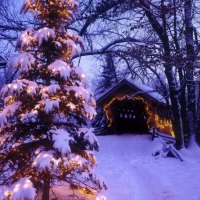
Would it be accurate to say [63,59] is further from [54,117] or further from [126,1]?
[126,1]

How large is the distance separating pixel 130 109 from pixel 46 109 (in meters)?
21.6

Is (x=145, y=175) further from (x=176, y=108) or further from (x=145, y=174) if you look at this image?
(x=176, y=108)

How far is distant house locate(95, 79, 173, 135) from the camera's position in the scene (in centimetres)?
2561

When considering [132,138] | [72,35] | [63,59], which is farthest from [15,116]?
[132,138]

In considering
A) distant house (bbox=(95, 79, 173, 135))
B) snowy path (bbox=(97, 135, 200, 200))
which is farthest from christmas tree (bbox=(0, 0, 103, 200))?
distant house (bbox=(95, 79, 173, 135))

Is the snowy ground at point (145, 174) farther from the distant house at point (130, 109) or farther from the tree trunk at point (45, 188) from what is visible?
the distant house at point (130, 109)

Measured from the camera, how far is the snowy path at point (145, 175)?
33.2 ft

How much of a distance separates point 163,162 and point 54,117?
8.83 metres

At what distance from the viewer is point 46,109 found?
24.2 ft

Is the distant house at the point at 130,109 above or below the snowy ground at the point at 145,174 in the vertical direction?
above

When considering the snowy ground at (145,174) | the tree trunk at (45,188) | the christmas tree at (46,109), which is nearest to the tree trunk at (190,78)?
the snowy ground at (145,174)

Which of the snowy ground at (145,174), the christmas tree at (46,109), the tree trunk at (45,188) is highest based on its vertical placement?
the christmas tree at (46,109)

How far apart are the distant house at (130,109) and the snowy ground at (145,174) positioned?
14.6 ft

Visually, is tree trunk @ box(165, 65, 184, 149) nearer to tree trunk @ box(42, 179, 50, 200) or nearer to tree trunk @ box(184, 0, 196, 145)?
tree trunk @ box(184, 0, 196, 145)
